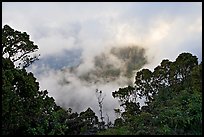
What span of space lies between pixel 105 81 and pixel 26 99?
5423 millimetres

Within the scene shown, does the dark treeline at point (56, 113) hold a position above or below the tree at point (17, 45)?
below

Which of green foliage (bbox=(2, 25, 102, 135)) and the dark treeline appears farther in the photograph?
green foliage (bbox=(2, 25, 102, 135))

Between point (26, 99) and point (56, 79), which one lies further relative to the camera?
point (56, 79)

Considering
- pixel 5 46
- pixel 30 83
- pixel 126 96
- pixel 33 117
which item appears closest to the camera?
pixel 33 117

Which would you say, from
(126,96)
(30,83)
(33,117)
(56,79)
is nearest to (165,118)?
(33,117)

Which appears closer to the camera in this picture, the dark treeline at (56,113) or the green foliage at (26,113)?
the dark treeline at (56,113)

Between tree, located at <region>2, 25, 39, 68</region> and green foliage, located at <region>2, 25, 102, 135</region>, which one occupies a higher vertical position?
tree, located at <region>2, 25, 39, 68</region>

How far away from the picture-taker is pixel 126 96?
1531cm

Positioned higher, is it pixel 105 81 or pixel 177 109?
pixel 105 81

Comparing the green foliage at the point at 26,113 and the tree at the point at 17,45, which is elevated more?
the tree at the point at 17,45

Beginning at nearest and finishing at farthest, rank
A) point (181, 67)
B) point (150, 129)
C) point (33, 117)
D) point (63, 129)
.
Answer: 1. point (150, 129)
2. point (63, 129)
3. point (33, 117)
4. point (181, 67)

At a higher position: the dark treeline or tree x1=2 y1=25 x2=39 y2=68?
tree x1=2 y1=25 x2=39 y2=68

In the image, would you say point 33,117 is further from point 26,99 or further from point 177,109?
point 177,109

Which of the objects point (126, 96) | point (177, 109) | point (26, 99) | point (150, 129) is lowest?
point (150, 129)
